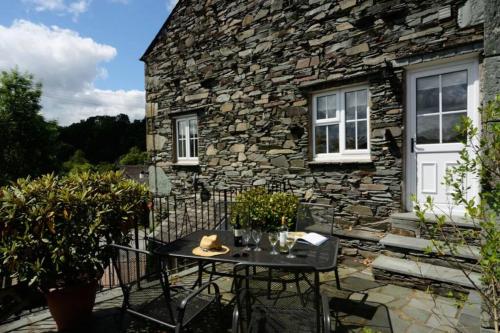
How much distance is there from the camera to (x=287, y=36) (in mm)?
5664

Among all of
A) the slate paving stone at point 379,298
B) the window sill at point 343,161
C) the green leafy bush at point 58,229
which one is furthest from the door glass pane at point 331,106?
the green leafy bush at point 58,229

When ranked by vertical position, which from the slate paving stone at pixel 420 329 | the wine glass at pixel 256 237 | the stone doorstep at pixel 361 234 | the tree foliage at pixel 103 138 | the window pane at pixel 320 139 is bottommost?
the slate paving stone at pixel 420 329

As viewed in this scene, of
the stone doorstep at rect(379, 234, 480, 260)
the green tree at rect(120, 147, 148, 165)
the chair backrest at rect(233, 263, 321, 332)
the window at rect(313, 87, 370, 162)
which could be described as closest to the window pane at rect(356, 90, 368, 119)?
the window at rect(313, 87, 370, 162)

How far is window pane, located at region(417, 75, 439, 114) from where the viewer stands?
424 centimetres

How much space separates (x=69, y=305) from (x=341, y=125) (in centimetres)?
438

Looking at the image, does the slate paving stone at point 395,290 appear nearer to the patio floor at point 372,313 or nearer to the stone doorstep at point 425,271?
the patio floor at point 372,313

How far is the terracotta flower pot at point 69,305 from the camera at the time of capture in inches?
103

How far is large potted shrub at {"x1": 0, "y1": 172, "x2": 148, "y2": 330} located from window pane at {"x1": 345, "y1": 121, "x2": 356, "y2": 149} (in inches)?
141

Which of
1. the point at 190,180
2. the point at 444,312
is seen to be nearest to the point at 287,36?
the point at 190,180

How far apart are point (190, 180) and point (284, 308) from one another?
5.99 meters

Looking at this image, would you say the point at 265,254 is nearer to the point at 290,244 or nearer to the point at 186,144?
the point at 290,244

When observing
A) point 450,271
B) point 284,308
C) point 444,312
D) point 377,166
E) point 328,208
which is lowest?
point 444,312

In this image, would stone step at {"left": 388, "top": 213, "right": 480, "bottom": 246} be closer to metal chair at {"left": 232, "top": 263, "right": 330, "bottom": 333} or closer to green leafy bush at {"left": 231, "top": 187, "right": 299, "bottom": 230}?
green leafy bush at {"left": 231, "top": 187, "right": 299, "bottom": 230}

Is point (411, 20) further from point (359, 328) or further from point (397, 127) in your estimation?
point (359, 328)
